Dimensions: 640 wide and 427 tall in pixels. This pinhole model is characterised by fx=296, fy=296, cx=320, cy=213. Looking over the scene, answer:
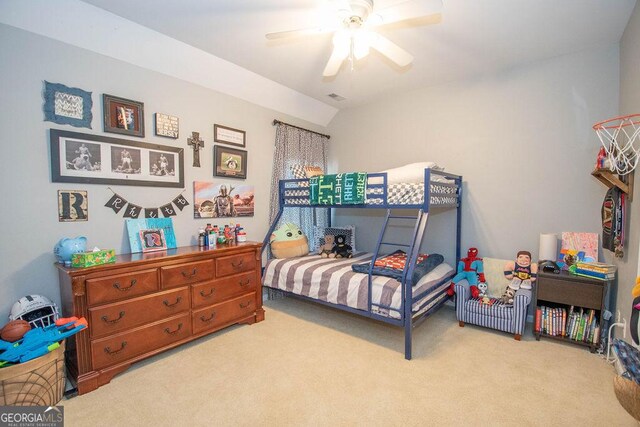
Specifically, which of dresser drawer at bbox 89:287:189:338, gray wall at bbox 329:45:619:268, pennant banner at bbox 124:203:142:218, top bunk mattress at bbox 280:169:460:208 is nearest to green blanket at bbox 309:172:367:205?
top bunk mattress at bbox 280:169:460:208

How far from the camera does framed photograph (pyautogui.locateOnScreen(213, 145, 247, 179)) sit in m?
3.38

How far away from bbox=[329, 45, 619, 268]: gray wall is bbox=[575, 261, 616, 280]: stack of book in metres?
0.49

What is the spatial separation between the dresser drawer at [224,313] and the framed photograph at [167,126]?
1.75 metres

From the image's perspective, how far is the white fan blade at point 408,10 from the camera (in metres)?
1.67

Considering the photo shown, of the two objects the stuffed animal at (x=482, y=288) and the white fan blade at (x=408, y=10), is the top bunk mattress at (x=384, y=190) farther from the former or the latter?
the white fan blade at (x=408, y=10)

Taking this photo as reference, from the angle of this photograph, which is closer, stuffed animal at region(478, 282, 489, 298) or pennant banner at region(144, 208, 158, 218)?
pennant banner at region(144, 208, 158, 218)

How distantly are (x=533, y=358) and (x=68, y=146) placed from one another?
13.8 ft

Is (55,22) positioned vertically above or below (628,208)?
above

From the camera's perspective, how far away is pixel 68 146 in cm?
236

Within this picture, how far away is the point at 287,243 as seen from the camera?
3809mm

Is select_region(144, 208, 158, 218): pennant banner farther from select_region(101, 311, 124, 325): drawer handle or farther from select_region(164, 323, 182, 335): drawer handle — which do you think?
select_region(164, 323, 182, 335): drawer handle

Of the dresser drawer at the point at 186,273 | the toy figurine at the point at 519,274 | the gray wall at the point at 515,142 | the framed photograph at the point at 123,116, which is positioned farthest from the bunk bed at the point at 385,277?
the framed photograph at the point at 123,116

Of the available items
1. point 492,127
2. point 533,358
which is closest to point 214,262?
point 533,358

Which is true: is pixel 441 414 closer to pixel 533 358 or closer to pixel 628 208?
pixel 533 358
